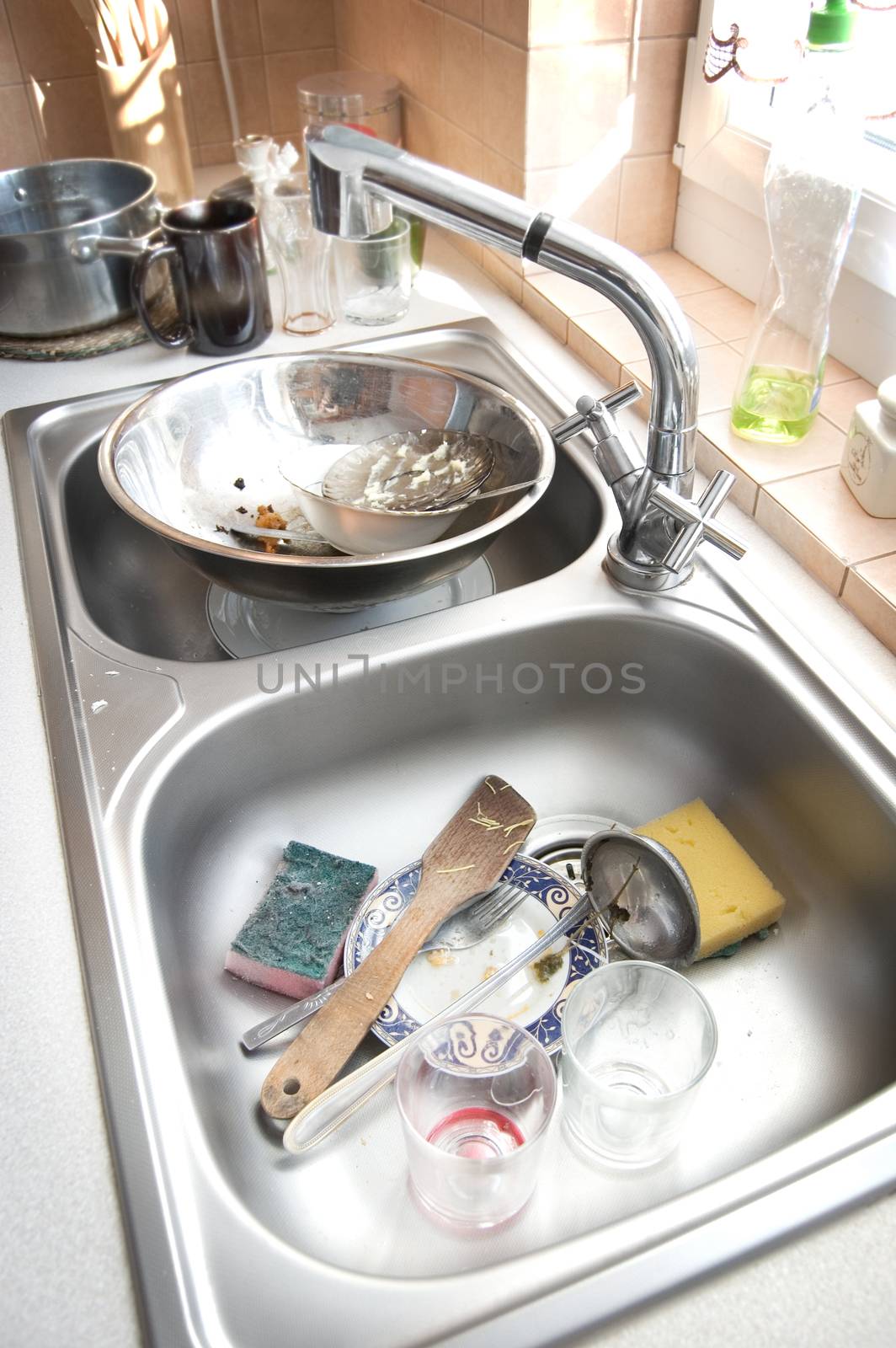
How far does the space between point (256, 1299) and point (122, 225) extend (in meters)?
1.07

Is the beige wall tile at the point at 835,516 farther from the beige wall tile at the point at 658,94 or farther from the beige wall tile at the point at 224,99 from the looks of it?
the beige wall tile at the point at 224,99

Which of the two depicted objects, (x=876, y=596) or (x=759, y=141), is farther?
(x=759, y=141)

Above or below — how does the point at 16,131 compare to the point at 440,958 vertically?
above

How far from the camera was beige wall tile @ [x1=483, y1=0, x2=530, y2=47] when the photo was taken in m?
1.00

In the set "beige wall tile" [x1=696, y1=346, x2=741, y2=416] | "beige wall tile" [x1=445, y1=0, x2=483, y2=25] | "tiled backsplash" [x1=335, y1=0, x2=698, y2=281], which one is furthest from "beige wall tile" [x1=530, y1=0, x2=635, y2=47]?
"beige wall tile" [x1=696, y1=346, x2=741, y2=416]

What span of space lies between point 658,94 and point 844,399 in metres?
0.43

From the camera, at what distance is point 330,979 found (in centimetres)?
66

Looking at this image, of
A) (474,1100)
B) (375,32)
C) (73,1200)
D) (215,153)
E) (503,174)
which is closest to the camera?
(73,1200)

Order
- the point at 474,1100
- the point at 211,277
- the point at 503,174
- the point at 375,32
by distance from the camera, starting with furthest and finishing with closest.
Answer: the point at 375,32, the point at 503,174, the point at 211,277, the point at 474,1100

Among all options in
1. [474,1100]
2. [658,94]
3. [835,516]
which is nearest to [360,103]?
[658,94]

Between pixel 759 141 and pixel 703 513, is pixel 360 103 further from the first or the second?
pixel 703 513

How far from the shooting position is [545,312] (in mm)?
1146

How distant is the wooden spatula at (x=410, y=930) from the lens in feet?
1.90

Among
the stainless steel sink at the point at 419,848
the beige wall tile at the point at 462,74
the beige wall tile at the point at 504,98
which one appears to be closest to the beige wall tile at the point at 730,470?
the stainless steel sink at the point at 419,848
